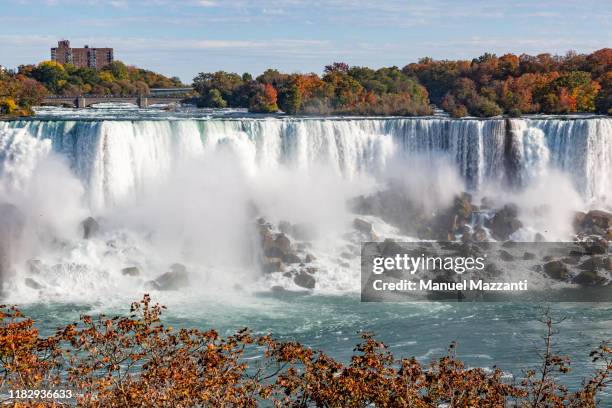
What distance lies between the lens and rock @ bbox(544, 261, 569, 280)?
27.0 m

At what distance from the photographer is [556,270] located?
2717 centimetres

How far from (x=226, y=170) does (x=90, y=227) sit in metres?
5.68

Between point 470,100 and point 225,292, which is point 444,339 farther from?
point 470,100

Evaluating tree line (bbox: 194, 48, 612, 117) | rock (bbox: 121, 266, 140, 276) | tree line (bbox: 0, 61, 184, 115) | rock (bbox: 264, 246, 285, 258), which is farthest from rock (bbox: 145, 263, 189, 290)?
tree line (bbox: 0, 61, 184, 115)

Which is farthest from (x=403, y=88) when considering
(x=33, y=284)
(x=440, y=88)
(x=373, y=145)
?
(x=33, y=284)

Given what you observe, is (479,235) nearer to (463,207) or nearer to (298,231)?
(463,207)

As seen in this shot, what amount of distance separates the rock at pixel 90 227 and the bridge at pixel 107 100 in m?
25.1

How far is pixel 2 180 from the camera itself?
29906 millimetres

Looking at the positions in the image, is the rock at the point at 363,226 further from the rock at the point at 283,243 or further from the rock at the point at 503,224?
the rock at the point at 503,224

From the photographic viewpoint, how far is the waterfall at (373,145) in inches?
1220

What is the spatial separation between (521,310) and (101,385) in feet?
52.8

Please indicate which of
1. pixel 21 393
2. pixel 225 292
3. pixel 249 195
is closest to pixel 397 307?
pixel 225 292

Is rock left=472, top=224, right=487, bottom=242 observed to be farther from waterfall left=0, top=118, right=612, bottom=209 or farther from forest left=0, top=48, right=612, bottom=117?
forest left=0, top=48, right=612, bottom=117

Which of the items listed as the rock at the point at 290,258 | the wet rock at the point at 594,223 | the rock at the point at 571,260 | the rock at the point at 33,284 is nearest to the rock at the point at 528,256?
the rock at the point at 571,260
